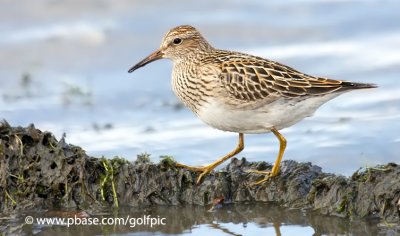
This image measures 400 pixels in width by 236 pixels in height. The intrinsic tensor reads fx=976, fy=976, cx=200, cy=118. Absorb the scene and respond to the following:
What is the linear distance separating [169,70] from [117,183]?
5.74 metres

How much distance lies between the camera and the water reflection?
327 inches

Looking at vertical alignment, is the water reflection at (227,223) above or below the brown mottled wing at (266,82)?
below

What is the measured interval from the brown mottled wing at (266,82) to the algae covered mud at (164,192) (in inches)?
30.0

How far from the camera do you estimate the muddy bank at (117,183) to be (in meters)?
8.81

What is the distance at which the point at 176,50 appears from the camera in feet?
34.6

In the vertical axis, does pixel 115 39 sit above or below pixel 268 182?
above

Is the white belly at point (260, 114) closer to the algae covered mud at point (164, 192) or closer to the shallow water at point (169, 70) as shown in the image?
the algae covered mud at point (164, 192)

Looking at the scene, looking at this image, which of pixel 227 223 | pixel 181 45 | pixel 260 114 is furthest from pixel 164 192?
pixel 181 45

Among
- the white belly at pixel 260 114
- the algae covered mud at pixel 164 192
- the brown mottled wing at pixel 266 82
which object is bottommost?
the algae covered mud at pixel 164 192

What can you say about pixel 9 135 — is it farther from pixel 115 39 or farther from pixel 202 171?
pixel 115 39

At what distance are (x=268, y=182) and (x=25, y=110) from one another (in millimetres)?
5110

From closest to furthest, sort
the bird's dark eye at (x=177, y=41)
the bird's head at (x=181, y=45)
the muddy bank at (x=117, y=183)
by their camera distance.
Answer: the muddy bank at (x=117, y=183) < the bird's head at (x=181, y=45) < the bird's dark eye at (x=177, y=41)

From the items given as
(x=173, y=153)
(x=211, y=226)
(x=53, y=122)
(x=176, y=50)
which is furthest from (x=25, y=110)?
(x=211, y=226)

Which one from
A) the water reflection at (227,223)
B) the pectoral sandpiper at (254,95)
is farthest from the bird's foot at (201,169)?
the water reflection at (227,223)
